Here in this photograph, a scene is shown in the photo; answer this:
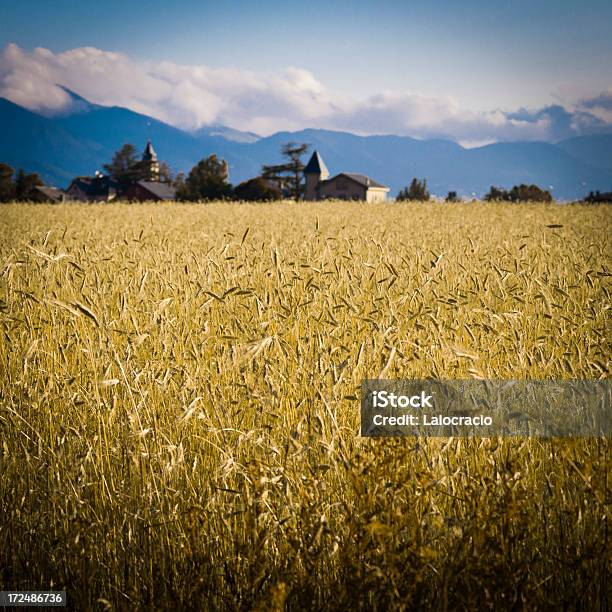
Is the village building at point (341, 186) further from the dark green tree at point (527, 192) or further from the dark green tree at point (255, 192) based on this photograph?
the dark green tree at point (255, 192)

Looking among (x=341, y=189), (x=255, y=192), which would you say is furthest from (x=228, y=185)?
(x=341, y=189)

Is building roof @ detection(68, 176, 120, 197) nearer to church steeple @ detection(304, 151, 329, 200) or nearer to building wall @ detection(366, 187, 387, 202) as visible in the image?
church steeple @ detection(304, 151, 329, 200)

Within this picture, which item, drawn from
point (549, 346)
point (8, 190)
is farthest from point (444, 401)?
point (8, 190)

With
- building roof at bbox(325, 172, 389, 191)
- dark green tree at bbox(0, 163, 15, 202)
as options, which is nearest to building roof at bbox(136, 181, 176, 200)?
dark green tree at bbox(0, 163, 15, 202)

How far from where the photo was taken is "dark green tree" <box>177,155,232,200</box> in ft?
183

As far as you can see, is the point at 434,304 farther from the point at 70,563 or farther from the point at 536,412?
the point at 70,563

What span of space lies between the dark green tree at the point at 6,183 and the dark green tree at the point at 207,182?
568 inches

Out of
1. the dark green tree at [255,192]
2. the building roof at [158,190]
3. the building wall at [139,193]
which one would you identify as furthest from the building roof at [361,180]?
the dark green tree at [255,192]

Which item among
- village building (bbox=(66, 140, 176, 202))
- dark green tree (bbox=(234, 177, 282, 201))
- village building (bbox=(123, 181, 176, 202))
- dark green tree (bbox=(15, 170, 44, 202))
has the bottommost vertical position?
dark green tree (bbox=(234, 177, 282, 201))

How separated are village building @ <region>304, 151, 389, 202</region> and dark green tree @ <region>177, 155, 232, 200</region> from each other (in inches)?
851

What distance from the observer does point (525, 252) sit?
330 inches

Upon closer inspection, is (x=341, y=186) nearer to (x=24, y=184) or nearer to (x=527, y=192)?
(x=527, y=192)

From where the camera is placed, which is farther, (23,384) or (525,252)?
(525,252)

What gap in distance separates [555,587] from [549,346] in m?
1.95
